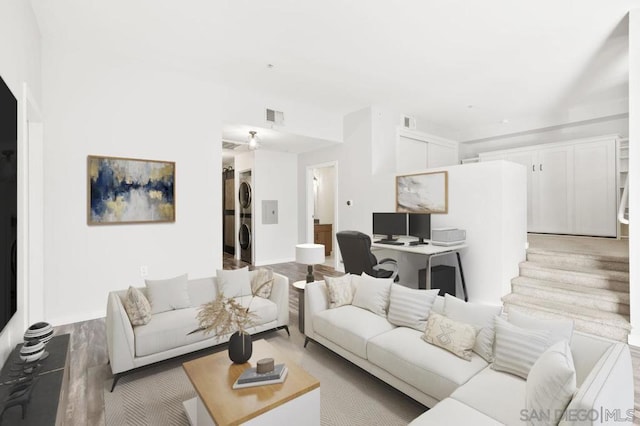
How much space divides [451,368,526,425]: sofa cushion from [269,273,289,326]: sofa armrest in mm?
1955

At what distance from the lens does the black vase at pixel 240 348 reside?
199 centimetres

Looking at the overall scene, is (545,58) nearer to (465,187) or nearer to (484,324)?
(465,187)

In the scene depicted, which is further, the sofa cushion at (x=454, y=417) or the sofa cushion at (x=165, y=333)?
the sofa cushion at (x=165, y=333)

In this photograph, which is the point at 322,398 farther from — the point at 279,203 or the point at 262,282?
the point at 279,203

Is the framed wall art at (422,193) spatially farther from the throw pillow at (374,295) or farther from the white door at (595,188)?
the white door at (595,188)

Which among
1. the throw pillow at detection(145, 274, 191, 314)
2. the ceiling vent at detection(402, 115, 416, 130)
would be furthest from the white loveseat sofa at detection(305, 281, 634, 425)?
the ceiling vent at detection(402, 115, 416, 130)

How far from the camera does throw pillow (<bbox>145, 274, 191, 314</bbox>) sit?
2895mm

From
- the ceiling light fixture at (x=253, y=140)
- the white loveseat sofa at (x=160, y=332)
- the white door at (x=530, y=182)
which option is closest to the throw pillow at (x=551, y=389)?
the white loveseat sofa at (x=160, y=332)

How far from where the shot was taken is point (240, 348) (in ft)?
6.54

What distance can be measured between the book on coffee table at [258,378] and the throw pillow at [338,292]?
1.24m

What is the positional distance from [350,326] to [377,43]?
3064mm

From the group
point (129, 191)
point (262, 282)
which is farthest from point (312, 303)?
point (129, 191)

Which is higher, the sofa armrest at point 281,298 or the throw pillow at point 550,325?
the throw pillow at point 550,325

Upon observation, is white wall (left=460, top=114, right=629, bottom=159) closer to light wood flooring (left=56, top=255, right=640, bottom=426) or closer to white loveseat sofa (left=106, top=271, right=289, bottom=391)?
light wood flooring (left=56, top=255, right=640, bottom=426)
